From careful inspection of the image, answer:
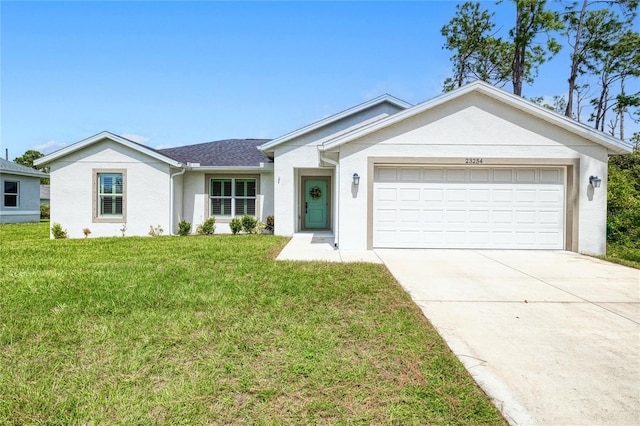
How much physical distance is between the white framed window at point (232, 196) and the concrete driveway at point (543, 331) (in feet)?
27.8

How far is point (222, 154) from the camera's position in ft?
52.2

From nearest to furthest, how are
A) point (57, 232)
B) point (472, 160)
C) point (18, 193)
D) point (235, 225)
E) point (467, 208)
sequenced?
point (472, 160), point (467, 208), point (57, 232), point (235, 225), point (18, 193)

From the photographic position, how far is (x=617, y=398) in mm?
2799

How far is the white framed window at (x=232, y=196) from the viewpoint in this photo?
14.8m

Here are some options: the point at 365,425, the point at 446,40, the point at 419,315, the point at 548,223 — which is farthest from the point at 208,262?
the point at 446,40

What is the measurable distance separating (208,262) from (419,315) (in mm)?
5097

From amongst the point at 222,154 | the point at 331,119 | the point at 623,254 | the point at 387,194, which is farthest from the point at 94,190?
the point at 623,254

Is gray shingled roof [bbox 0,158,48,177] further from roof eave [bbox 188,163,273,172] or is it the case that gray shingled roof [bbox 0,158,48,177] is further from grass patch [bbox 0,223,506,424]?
grass patch [bbox 0,223,506,424]

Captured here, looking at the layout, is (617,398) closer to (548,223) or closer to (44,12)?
(548,223)

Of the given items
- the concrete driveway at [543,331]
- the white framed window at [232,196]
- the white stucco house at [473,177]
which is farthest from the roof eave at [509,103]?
the white framed window at [232,196]

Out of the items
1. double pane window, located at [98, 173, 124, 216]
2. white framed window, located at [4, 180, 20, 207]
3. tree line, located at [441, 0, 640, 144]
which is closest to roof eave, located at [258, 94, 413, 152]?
double pane window, located at [98, 173, 124, 216]

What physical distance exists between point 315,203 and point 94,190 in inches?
363

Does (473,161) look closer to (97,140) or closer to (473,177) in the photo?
(473,177)

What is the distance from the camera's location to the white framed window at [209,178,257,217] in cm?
1481
